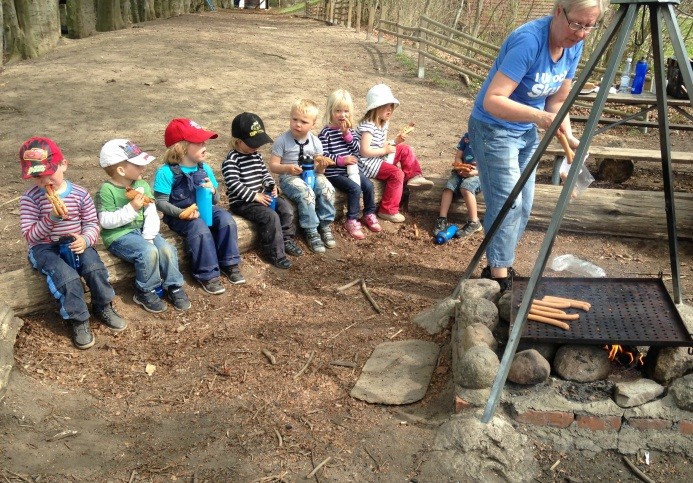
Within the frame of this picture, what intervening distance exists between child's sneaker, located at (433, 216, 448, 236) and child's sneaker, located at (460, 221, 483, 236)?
0.16 meters

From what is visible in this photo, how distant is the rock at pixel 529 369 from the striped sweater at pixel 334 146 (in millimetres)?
2854

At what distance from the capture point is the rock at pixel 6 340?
11.4 feet

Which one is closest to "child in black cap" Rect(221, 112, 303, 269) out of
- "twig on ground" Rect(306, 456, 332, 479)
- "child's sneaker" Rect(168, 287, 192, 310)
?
"child's sneaker" Rect(168, 287, 192, 310)

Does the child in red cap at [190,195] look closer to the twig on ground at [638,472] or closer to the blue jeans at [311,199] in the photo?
the blue jeans at [311,199]

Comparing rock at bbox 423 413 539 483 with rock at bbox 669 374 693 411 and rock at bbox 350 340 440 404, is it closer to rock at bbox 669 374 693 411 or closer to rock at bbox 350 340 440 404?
rock at bbox 350 340 440 404

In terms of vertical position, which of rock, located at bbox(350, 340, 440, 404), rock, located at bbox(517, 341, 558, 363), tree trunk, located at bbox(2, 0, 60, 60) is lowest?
tree trunk, located at bbox(2, 0, 60, 60)

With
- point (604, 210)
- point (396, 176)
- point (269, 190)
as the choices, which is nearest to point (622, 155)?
point (604, 210)

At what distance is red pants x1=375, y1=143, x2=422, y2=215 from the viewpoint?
5.96 meters

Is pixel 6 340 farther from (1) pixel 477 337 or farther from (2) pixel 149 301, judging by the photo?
(1) pixel 477 337

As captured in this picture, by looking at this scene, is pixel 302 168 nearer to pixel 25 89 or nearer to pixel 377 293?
pixel 377 293

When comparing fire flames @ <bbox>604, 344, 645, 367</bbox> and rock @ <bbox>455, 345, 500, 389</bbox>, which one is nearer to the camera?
rock @ <bbox>455, 345, 500, 389</bbox>

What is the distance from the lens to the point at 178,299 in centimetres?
447

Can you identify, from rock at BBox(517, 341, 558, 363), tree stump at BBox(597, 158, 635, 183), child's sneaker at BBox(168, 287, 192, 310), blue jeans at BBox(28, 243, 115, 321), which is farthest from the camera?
tree stump at BBox(597, 158, 635, 183)

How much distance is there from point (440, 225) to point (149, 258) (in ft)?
8.76
